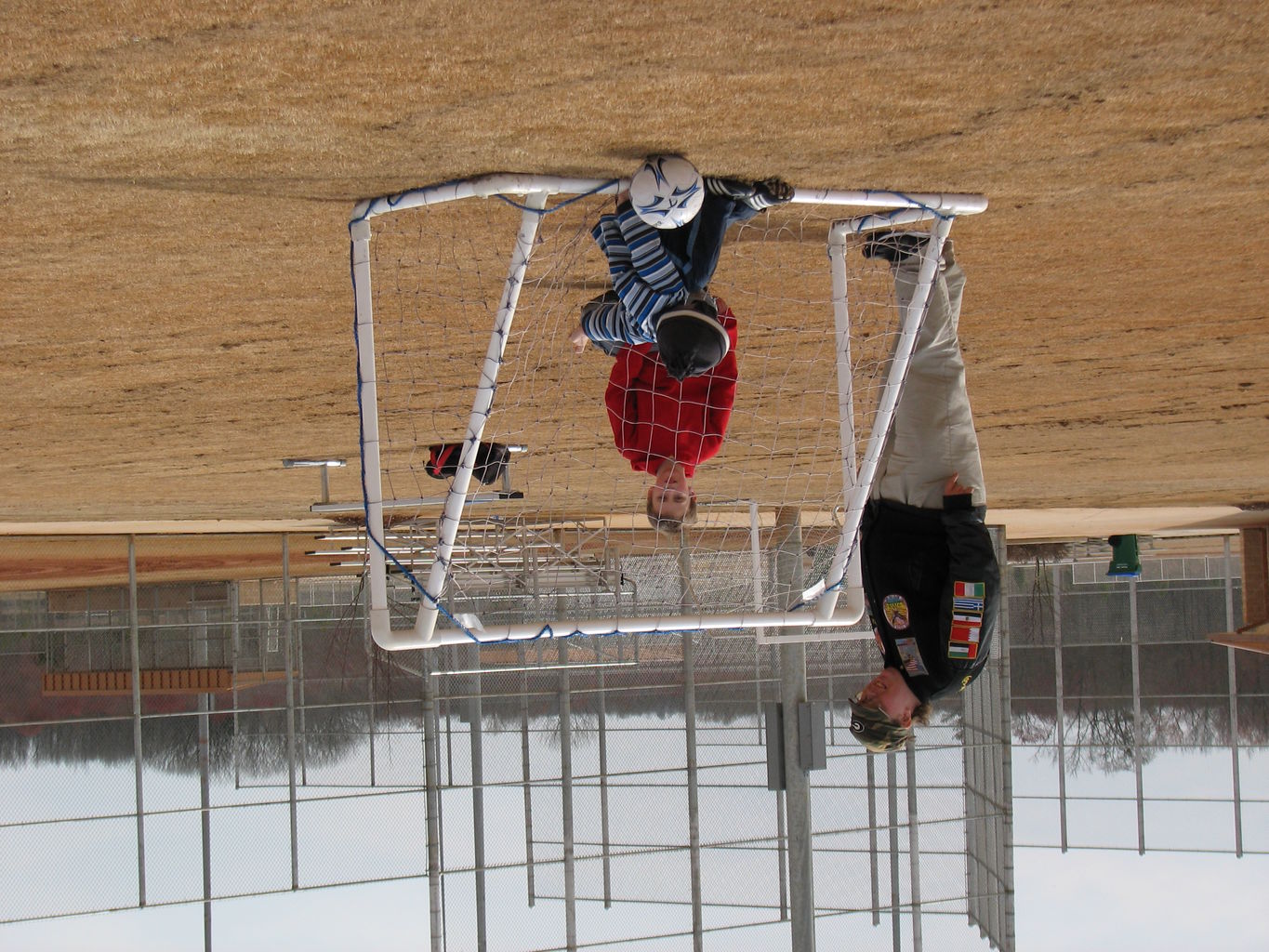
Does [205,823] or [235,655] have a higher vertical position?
[235,655]

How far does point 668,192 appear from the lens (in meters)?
2.24

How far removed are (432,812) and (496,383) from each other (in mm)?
7791

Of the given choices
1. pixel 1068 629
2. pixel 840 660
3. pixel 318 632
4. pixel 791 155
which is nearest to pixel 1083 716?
pixel 1068 629

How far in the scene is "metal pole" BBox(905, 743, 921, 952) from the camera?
33.5 feet

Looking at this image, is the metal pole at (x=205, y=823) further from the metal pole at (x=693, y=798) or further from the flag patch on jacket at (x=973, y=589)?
the flag patch on jacket at (x=973, y=589)

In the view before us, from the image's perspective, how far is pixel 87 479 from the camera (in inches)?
260

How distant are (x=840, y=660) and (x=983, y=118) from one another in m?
11.2

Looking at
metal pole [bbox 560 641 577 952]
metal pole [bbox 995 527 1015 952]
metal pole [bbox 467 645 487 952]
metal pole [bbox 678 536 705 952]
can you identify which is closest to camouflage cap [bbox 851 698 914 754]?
A: metal pole [bbox 467 645 487 952]

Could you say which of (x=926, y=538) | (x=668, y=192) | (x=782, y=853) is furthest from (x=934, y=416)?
(x=782, y=853)

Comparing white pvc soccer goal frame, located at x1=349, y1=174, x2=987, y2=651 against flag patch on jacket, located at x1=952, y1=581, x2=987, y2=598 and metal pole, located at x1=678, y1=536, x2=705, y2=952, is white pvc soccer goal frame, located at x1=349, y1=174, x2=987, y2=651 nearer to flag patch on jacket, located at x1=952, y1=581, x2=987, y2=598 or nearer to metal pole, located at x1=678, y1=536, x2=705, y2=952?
flag patch on jacket, located at x1=952, y1=581, x2=987, y2=598

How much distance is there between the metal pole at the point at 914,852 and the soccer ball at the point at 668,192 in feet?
28.1

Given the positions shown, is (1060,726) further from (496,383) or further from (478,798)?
(496,383)

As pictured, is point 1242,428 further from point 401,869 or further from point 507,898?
point 401,869

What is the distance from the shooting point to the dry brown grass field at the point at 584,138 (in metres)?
1.84
